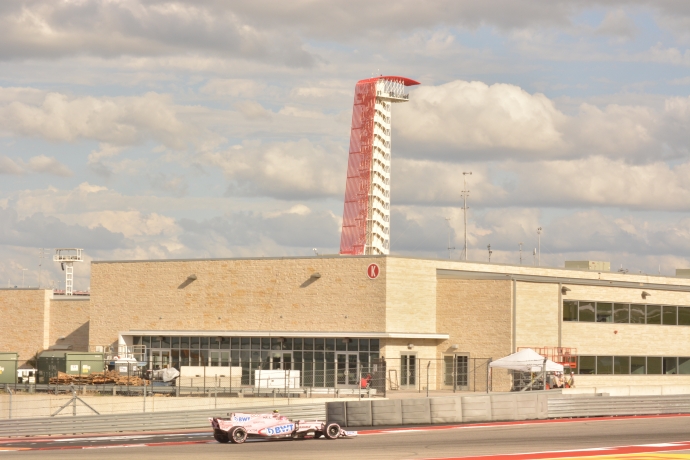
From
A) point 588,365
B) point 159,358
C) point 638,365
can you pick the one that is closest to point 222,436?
point 159,358

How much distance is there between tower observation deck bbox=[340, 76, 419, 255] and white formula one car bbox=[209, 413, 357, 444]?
55899 millimetres

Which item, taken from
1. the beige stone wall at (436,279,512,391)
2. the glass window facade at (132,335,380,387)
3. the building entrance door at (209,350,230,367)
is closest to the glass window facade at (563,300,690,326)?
the beige stone wall at (436,279,512,391)

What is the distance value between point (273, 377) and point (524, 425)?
59.7ft

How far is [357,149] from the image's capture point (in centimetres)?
8950

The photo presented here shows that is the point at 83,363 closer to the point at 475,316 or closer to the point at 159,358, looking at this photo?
the point at 159,358

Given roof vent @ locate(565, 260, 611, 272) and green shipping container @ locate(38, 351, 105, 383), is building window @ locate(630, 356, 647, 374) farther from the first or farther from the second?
green shipping container @ locate(38, 351, 105, 383)

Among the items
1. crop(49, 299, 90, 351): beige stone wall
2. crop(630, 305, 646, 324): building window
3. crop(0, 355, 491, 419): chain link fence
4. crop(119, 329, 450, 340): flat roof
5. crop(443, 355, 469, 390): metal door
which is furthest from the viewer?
crop(49, 299, 90, 351): beige stone wall

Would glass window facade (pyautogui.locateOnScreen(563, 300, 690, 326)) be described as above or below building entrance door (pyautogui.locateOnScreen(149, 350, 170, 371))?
above

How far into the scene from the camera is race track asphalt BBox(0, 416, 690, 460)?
92.5 ft

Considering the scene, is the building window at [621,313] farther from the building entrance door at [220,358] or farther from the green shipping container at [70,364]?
the green shipping container at [70,364]

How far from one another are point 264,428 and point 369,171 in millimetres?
56678

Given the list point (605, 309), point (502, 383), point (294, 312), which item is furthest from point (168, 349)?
point (605, 309)

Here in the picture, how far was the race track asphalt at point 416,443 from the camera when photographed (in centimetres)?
2819

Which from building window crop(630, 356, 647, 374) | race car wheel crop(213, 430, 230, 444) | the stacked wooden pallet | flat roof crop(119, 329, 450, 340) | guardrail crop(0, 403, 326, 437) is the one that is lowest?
guardrail crop(0, 403, 326, 437)
